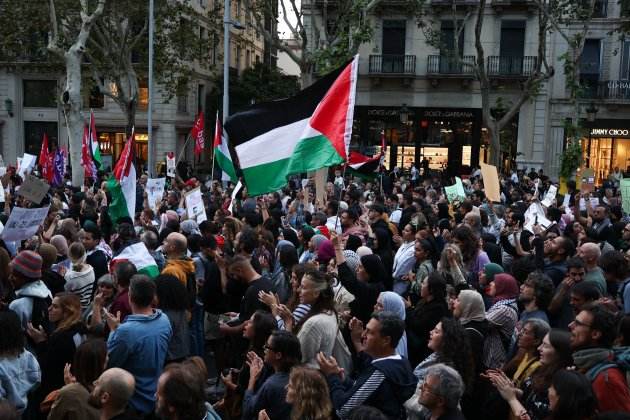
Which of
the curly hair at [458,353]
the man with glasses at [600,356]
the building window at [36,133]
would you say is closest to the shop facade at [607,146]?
the building window at [36,133]

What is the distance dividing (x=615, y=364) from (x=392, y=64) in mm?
29366

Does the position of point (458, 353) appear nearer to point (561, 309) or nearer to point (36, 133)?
point (561, 309)

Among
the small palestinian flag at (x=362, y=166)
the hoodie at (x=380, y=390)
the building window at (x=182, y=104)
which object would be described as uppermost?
the building window at (x=182, y=104)

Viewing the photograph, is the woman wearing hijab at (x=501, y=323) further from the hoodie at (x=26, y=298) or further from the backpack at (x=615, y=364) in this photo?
the hoodie at (x=26, y=298)

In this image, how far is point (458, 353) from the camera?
14.2 ft

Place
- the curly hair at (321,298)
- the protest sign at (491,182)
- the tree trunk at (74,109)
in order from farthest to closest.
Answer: the tree trunk at (74,109) → the protest sign at (491,182) → the curly hair at (321,298)

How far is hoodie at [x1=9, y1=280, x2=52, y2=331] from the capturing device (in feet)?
16.9

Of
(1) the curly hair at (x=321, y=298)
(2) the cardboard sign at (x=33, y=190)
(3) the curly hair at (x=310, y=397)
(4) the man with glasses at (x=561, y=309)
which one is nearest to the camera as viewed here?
(3) the curly hair at (x=310, y=397)

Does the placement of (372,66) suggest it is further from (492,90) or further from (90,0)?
(90,0)

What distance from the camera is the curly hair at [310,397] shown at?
142 inches

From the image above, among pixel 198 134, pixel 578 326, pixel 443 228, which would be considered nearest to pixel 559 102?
pixel 198 134

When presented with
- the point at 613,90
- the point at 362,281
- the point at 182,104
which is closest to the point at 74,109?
the point at 362,281

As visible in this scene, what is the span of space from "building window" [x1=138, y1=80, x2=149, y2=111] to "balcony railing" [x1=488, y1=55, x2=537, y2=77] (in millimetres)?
18084

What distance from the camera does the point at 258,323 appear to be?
15.3 ft
